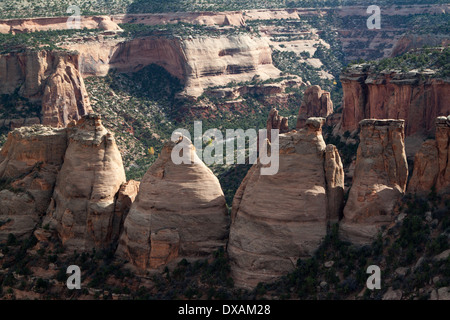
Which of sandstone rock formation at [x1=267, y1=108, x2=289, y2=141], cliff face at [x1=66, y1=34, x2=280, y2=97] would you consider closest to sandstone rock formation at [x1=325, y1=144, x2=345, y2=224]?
sandstone rock formation at [x1=267, y1=108, x2=289, y2=141]

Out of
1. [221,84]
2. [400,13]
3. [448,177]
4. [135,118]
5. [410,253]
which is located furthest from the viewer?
[400,13]

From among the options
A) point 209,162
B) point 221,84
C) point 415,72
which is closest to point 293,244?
point 415,72

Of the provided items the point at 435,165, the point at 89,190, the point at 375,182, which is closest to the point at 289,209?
the point at 375,182

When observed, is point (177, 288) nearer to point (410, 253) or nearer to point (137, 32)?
point (410, 253)

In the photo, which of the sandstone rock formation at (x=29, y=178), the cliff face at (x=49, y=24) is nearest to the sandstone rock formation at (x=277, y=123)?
the sandstone rock formation at (x=29, y=178)

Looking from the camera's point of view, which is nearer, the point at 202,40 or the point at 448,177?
the point at 448,177

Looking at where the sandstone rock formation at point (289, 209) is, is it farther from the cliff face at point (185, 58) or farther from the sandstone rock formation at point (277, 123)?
the cliff face at point (185, 58)

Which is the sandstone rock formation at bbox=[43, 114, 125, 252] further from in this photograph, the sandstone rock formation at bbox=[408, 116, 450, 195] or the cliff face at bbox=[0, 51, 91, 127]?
the cliff face at bbox=[0, 51, 91, 127]
